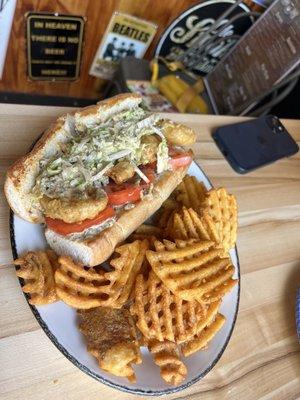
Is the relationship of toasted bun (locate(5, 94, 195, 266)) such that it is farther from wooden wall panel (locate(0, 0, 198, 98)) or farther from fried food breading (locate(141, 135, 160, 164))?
wooden wall panel (locate(0, 0, 198, 98))

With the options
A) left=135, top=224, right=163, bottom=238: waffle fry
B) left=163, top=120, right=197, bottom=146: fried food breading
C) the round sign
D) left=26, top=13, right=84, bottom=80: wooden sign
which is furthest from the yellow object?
left=135, top=224, right=163, bottom=238: waffle fry

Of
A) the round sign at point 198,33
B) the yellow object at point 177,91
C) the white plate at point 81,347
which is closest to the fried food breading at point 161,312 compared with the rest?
the white plate at point 81,347

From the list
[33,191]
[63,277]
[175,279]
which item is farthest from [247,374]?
[33,191]

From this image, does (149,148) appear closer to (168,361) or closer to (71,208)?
(71,208)

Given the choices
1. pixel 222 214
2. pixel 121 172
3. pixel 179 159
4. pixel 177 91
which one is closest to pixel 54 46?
pixel 177 91

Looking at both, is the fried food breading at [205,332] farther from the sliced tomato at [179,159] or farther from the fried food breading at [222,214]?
the sliced tomato at [179,159]
